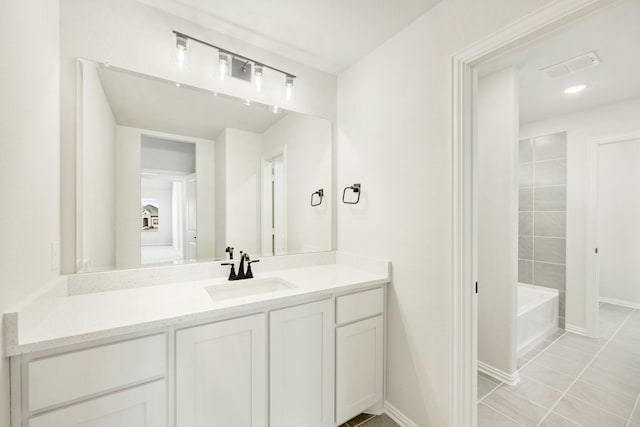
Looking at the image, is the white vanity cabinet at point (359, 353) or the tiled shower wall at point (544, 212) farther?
the tiled shower wall at point (544, 212)

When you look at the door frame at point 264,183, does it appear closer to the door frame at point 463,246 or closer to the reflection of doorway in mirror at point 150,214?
the reflection of doorway in mirror at point 150,214

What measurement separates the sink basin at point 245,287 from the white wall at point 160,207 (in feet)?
1.35

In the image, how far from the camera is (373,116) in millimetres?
1883

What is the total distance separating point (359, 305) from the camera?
5.29 ft

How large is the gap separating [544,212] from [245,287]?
11.6 feet

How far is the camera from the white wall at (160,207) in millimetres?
1529

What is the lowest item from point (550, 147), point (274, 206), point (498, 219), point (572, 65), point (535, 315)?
point (535, 315)

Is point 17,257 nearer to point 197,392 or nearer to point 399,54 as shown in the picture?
point 197,392

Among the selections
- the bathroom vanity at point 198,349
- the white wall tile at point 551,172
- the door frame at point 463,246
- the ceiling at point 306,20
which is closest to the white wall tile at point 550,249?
the white wall tile at point 551,172

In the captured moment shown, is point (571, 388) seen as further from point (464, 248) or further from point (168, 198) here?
point (168, 198)

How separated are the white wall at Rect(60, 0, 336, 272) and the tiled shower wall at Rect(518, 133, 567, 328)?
3416 mm

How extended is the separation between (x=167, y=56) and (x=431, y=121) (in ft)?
5.15

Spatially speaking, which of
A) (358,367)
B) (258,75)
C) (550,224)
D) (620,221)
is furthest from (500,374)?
(620,221)

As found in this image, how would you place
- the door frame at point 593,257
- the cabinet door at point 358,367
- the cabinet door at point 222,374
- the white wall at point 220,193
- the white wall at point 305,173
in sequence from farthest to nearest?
the door frame at point 593,257
the white wall at point 305,173
the white wall at point 220,193
the cabinet door at point 358,367
the cabinet door at point 222,374
